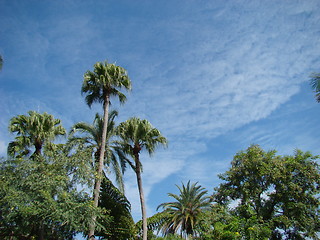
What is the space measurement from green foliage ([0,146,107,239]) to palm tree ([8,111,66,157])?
3853 millimetres

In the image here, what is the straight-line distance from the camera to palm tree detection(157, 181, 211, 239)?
103 ft

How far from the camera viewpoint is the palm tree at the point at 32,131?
2286 cm

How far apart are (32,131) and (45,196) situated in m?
8.65

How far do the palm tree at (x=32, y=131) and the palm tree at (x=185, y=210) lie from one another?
1517 centimetres

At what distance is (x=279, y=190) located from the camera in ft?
93.8

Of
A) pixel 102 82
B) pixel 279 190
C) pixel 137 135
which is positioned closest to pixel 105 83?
pixel 102 82

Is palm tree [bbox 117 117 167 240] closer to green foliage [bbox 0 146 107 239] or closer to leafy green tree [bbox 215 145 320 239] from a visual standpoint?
green foliage [bbox 0 146 107 239]

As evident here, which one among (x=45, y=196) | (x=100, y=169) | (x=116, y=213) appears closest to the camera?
(x=45, y=196)

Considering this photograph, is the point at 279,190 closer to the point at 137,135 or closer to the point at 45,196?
the point at 137,135

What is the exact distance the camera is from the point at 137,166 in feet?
80.5

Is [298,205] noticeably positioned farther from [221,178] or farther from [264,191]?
[221,178]

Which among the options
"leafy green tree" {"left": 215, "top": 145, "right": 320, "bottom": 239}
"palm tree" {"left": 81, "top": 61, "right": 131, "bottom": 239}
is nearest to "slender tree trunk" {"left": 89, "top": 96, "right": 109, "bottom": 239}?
"palm tree" {"left": 81, "top": 61, "right": 131, "bottom": 239}

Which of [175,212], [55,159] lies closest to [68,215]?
[55,159]

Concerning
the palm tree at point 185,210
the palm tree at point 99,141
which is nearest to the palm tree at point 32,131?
the palm tree at point 99,141
